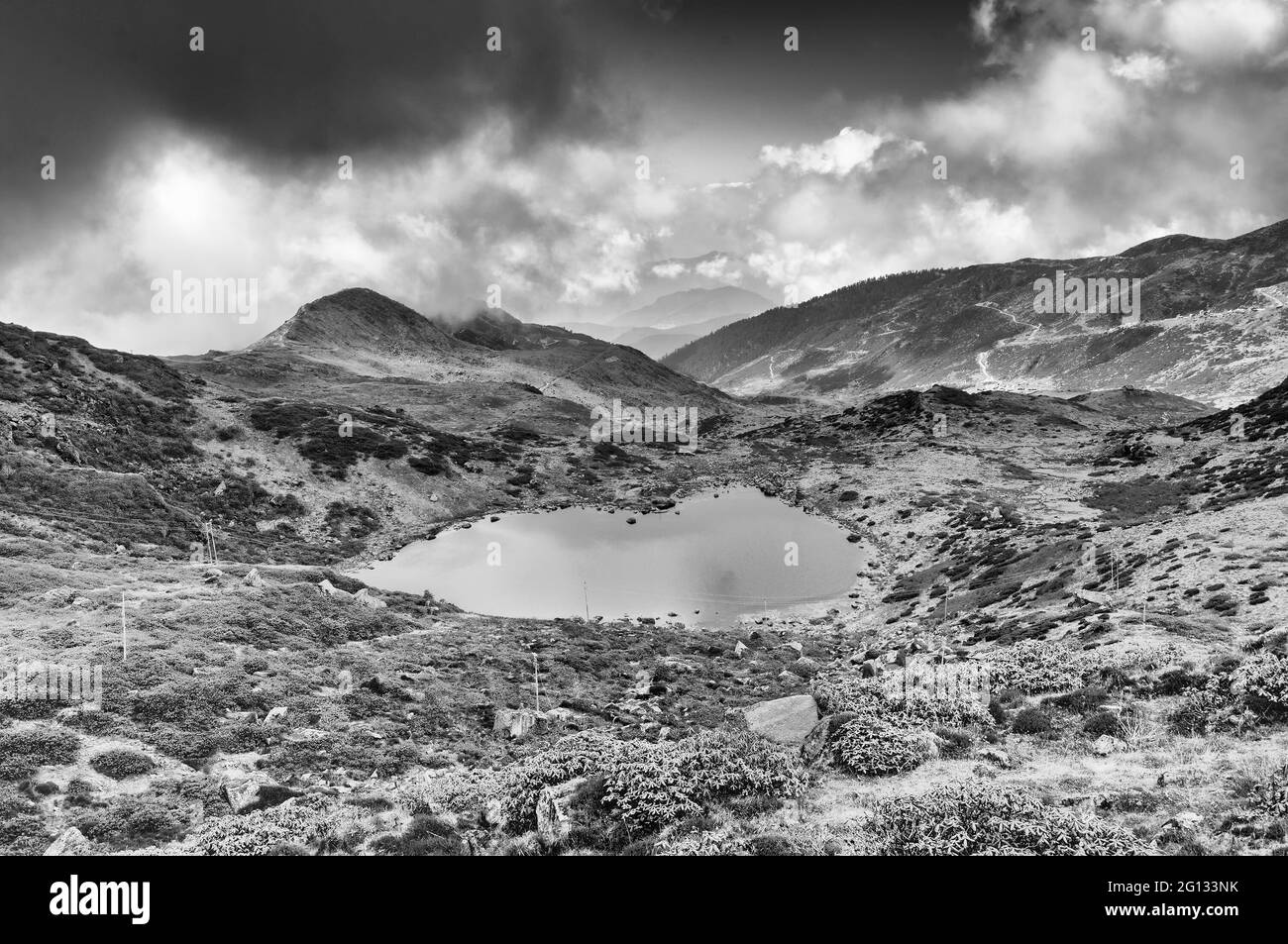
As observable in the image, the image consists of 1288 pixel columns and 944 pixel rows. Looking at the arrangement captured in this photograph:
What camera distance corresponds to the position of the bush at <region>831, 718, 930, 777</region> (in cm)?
1377

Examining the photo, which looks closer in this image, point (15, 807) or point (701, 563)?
Answer: point (15, 807)

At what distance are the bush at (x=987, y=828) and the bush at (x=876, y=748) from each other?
2.29m

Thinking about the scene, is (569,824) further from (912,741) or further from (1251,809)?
(1251,809)

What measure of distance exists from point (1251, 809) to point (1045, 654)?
39.1ft

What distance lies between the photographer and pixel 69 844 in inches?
488

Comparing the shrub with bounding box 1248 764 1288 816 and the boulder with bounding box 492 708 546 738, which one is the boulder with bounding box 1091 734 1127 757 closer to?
the shrub with bounding box 1248 764 1288 816

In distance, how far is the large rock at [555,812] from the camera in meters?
11.8

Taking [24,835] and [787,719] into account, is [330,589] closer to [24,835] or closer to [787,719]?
[24,835]

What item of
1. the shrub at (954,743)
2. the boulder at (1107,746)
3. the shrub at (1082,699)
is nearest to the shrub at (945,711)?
the shrub at (954,743)

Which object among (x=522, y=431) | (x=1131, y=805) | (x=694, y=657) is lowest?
(x=694, y=657)

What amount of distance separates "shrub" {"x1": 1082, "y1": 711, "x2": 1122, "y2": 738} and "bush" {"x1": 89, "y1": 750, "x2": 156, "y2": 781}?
21851 mm

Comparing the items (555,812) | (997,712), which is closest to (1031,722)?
(997,712)
